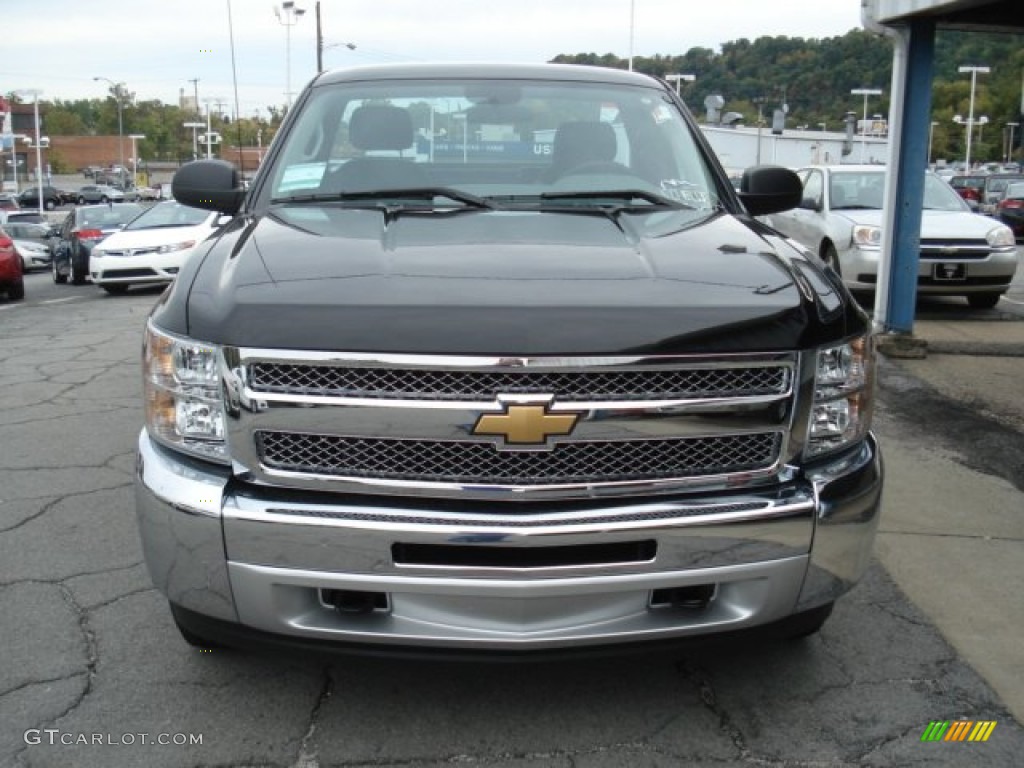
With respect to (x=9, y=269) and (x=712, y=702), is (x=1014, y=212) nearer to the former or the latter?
(x=9, y=269)

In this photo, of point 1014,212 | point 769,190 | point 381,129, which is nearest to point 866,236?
point 769,190

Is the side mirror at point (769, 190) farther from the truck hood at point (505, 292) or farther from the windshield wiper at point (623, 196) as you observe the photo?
the truck hood at point (505, 292)

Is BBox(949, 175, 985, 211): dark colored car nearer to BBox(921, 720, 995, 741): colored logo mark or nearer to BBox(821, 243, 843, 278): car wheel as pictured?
BBox(821, 243, 843, 278): car wheel

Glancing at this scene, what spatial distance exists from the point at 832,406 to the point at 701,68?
8711 cm

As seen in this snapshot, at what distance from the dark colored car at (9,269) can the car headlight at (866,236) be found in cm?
1178

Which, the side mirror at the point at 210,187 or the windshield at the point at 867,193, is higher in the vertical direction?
the side mirror at the point at 210,187

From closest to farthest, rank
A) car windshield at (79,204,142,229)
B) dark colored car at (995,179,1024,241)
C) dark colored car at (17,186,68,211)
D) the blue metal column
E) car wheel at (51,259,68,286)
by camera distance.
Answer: the blue metal column → car windshield at (79,204,142,229) → car wheel at (51,259,68,286) → dark colored car at (995,179,1024,241) → dark colored car at (17,186,68,211)

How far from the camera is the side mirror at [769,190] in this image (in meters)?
4.07

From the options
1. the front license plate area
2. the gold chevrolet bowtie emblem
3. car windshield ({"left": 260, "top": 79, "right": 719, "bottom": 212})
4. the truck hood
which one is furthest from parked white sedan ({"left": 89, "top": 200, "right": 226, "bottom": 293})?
the gold chevrolet bowtie emblem

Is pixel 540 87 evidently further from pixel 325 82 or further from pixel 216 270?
pixel 216 270

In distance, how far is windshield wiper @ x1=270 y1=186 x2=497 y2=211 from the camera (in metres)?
3.51

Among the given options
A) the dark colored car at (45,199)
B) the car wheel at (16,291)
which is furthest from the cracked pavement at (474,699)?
the dark colored car at (45,199)

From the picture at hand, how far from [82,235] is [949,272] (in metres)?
14.9

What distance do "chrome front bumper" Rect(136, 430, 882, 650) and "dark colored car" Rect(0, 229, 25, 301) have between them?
46.7ft
